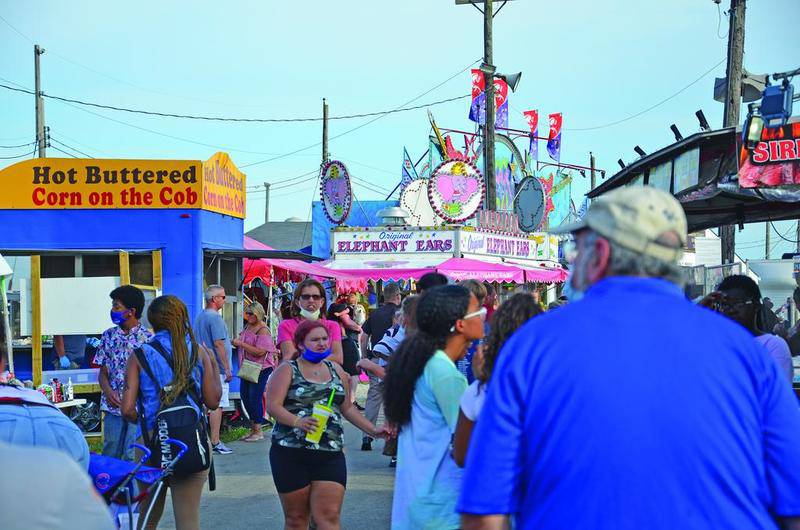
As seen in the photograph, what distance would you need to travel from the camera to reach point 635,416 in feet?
7.30

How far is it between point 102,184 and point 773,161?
10533 mm

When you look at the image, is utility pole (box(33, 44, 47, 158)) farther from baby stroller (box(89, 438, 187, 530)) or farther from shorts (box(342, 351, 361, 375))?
baby stroller (box(89, 438, 187, 530))

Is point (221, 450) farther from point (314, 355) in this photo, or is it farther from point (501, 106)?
point (501, 106)

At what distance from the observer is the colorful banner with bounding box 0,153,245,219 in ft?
50.2

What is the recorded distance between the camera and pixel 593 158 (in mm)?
61656

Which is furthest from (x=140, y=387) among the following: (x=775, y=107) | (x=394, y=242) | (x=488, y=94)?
(x=394, y=242)

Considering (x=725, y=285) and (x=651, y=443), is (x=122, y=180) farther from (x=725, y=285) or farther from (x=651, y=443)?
(x=651, y=443)

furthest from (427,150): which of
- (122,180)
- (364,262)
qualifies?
(122,180)

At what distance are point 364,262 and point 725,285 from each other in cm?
1901

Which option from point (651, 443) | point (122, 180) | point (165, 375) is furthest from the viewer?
point (122, 180)

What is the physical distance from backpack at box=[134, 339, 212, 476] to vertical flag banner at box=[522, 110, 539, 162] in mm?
38478

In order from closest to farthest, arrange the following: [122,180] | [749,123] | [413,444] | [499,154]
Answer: [413,444]
[749,123]
[122,180]
[499,154]

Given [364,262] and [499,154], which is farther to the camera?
[499,154]

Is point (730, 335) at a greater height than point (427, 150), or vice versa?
point (427, 150)
